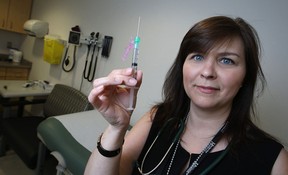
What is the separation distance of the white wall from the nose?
0.91m

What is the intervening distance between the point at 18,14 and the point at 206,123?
3832 mm

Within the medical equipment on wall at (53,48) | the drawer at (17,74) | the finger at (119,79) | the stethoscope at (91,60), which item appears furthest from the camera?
the drawer at (17,74)

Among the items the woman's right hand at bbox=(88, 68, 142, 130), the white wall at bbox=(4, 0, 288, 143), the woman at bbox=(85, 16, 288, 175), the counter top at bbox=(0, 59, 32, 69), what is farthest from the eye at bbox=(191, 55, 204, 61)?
the counter top at bbox=(0, 59, 32, 69)

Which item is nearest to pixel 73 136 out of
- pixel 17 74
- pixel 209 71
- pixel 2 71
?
pixel 209 71

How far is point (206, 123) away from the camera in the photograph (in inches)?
35.7

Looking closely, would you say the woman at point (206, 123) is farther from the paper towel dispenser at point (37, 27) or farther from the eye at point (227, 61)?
the paper towel dispenser at point (37, 27)

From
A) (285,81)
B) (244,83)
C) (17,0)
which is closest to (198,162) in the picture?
(244,83)

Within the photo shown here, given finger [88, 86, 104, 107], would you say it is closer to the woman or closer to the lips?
the woman

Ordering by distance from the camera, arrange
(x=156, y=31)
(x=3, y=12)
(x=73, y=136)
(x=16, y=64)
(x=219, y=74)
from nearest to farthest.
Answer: (x=219, y=74) < (x=73, y=136) < (x=156, y=31) < (x=3, y=12) < (x=16, y=64)

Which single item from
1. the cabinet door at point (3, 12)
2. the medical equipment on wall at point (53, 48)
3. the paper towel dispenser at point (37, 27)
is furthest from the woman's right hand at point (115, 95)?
the cabinet door at point (3, 12)

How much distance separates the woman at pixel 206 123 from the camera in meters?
0.78

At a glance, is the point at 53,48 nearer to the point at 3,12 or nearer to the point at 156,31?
the point at 3,12

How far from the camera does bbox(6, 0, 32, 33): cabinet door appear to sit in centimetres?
358

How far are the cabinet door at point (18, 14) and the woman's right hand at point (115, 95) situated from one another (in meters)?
3.59
